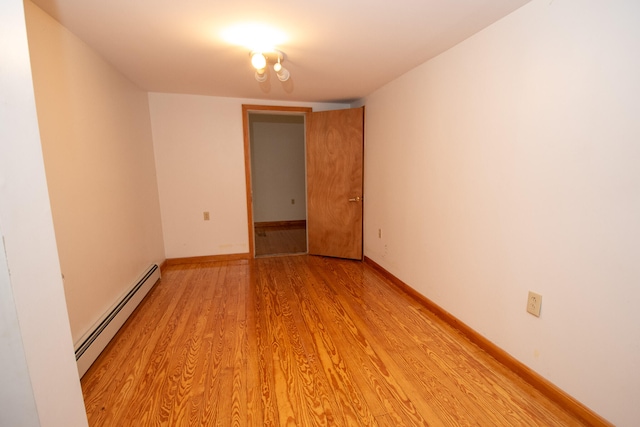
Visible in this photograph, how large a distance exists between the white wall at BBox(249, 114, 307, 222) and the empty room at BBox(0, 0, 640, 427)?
256cm

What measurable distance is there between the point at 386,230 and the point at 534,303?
167 cm

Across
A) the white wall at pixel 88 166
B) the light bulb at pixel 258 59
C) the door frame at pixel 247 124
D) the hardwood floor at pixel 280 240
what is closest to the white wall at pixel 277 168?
the hardwood floor at pixel 280 240

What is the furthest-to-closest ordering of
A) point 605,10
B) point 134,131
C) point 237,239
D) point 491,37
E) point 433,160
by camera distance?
point 237,239, point 134,131, point 433,160, point 491,37, point 605,10

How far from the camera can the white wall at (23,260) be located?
665 mm

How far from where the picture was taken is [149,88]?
3.08 meters

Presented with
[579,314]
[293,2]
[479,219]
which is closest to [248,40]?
[293,2]

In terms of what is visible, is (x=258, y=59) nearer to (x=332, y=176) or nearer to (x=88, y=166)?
(x=88, y=166)

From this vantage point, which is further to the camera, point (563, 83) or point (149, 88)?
point (149, 88)

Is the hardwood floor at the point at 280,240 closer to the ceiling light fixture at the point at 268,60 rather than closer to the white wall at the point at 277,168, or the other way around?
the white wall at the point at 277,168

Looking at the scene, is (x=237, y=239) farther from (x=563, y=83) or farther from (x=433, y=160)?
(x=563, y=83)

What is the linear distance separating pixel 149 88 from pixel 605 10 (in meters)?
3.61

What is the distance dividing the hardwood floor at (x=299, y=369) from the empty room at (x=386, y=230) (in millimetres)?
14

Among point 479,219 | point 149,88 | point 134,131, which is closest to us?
point 479,219

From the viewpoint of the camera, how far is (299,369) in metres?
1.72
